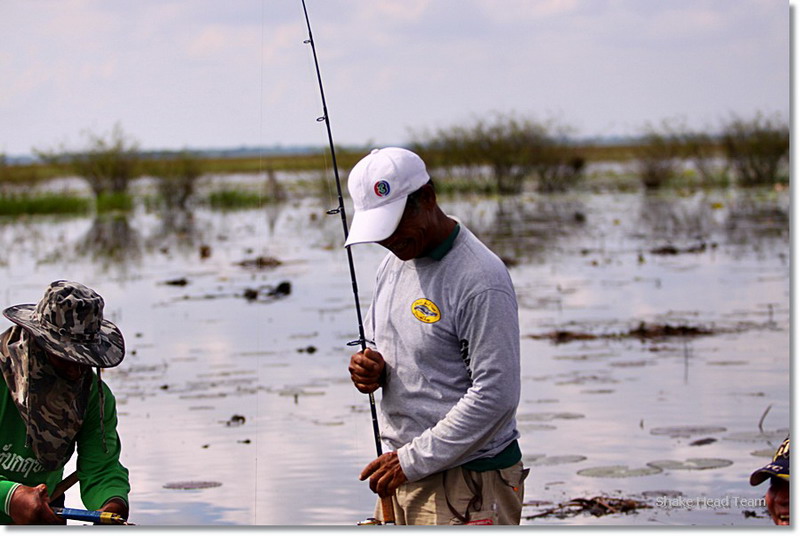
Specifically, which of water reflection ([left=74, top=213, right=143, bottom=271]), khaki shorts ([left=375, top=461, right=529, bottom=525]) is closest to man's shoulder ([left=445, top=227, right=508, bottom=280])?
khaki shorts ([left=375, top=461, right=529, bottom=525])

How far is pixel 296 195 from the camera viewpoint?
117 feet

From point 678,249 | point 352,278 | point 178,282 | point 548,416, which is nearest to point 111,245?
point 178,282

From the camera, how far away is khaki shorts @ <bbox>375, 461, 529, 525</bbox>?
3424 millimetres

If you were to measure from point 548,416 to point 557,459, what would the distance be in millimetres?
984

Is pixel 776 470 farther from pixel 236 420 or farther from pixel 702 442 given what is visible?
pixel 236 420

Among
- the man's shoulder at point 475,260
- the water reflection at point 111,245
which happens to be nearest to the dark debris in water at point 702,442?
the man's shoulder at point 475,260

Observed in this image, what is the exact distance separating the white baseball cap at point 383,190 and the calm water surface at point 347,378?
1.40 metres

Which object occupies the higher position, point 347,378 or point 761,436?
point 347,378

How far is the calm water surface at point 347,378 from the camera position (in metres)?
6.29

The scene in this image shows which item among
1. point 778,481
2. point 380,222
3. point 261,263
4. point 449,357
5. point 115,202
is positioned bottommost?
point 778,481

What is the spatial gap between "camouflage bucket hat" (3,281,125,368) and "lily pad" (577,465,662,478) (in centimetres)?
346

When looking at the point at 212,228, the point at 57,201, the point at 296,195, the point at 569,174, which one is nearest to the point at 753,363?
the point at 212,228

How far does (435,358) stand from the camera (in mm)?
3336

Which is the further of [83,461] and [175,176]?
[175,176]
